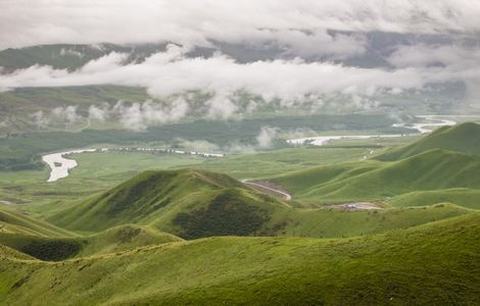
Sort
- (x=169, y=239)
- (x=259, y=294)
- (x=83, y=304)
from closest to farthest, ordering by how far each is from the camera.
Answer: (x=259, y=294) → (x=83, y=304) → (x=169, y=239)

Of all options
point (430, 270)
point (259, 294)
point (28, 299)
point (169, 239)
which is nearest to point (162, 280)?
point (259, 294)

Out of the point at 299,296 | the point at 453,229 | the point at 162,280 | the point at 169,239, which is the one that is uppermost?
the point at 453,229

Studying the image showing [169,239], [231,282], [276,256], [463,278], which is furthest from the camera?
[169,239]

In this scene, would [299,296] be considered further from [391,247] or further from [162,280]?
[162,280]

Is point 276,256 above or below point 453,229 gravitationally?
below

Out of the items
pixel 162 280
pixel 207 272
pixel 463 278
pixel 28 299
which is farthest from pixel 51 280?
pixel 463 278

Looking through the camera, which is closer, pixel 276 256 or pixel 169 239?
pixel 276 256

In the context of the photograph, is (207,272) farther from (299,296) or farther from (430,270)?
(430,270)
